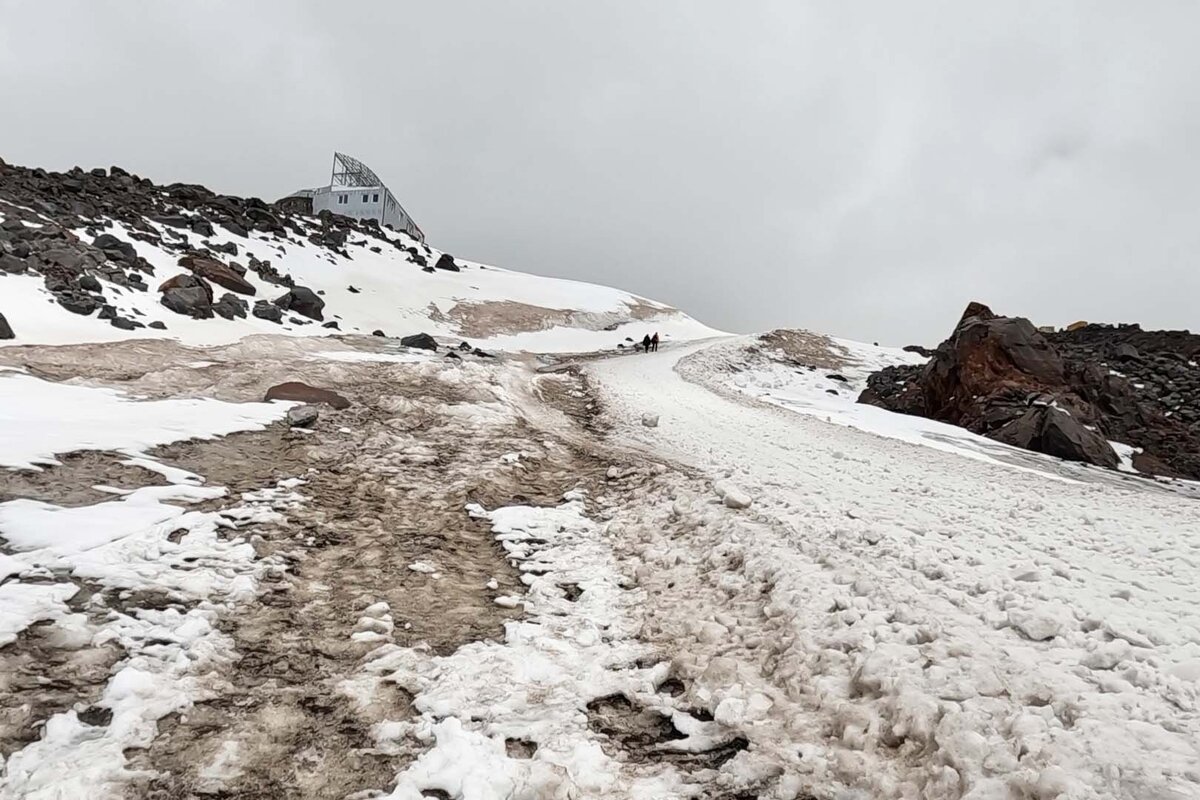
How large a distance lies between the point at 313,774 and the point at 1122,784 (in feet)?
11.0

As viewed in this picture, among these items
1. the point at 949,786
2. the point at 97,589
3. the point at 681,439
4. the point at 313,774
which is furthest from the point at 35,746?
the point at 681,439

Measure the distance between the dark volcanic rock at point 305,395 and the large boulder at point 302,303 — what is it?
66.2ft

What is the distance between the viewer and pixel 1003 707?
2975 millimetres

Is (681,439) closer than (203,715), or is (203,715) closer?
(203,715)

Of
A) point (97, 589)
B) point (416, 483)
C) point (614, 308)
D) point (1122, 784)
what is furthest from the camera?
point (614, 308)

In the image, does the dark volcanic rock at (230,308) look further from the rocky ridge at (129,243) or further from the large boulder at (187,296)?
the large boulder at (187,296)

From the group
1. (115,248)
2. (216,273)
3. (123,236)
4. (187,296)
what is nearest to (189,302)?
(187,296)

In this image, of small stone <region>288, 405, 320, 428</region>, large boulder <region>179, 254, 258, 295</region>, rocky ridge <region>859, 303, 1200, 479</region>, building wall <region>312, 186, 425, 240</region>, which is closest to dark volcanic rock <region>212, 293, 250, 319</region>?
large boulder <region>179, 254, 258, 295</region>

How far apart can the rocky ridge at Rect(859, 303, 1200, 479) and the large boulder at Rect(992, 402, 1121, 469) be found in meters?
0.03

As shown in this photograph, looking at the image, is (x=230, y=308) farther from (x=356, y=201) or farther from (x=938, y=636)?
(x=356, y=201)

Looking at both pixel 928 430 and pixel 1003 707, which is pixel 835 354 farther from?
pixel 1003 707

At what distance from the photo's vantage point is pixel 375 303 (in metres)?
39.2

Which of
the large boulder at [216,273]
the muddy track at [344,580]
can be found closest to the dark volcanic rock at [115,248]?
the large boulder at [216,273]

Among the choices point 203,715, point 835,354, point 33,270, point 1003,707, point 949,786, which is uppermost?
point 835,354
